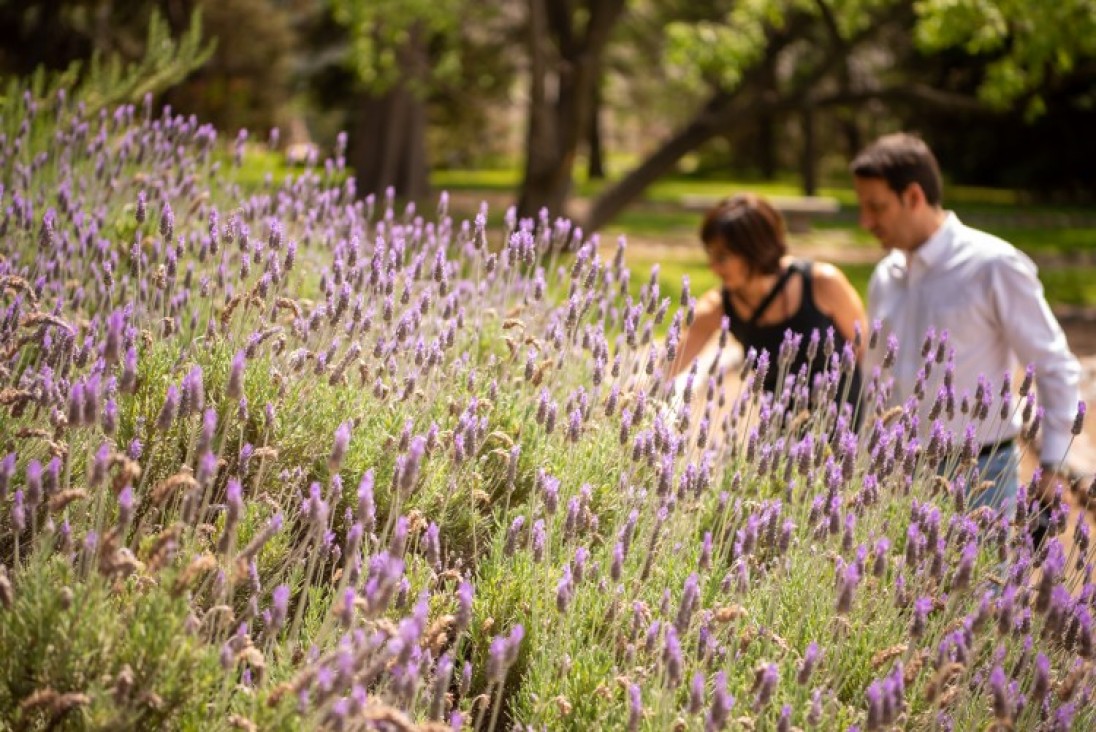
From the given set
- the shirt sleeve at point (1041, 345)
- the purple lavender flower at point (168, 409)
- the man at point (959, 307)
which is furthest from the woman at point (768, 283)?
the purple lavender flower at point (168, 409)

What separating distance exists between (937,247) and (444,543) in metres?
2.15

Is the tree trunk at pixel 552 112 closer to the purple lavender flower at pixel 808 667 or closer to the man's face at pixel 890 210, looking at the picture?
the man's face at pixel 890 210

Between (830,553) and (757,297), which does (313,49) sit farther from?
(830,553)

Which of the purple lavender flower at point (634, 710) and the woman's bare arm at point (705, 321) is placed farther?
the woman's bare arm at point (705, 321)

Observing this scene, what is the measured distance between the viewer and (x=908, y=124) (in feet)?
102

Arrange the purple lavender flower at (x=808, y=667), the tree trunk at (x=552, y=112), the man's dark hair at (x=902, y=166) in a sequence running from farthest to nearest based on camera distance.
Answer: the tree trunk at (x=552, y=112), the man's dark hair at (x=902, y=166), the purple lavender flower at (x=808, y=667)

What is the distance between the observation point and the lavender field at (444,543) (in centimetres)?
203

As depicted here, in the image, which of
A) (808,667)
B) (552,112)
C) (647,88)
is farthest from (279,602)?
(647,88)

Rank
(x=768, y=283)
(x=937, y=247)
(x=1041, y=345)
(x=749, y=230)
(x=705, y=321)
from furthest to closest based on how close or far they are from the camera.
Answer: (x=705, y=321)
(x=768, y=283)
(x=749, y=230)
(x=937, y=247)
(x=1041, y=345)

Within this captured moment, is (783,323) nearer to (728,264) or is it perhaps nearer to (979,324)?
(728,264)

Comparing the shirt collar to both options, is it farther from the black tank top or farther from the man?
the black tank top

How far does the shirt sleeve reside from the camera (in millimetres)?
3754

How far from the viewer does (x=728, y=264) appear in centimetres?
472

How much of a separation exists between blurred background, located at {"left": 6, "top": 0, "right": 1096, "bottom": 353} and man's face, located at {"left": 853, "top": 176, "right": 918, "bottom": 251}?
2113 mm
